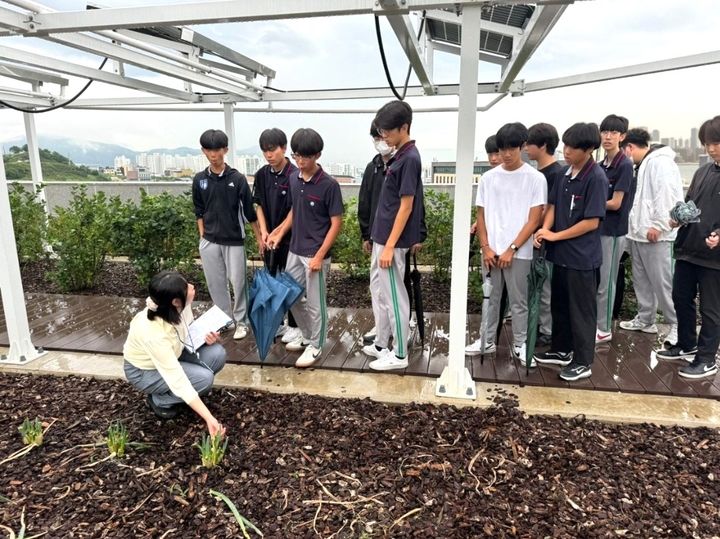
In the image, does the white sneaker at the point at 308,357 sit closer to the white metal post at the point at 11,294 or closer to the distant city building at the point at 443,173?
the white metal post at the point at 11,294

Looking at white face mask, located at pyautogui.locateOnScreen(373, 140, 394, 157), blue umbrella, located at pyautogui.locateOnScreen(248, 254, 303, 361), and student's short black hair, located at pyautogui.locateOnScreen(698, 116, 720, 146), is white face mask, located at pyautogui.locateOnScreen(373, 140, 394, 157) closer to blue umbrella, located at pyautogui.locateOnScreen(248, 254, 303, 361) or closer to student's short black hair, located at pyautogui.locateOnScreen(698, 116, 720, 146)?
blue umbrella, located at pyautogui.locateOnScreen(248, 254, 303, 361)

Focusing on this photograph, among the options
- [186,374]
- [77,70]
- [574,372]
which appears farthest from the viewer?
[77,70]

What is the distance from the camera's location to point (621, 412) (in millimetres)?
2689

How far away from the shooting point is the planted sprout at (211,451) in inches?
88.9

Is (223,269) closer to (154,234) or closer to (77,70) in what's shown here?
(154,234)

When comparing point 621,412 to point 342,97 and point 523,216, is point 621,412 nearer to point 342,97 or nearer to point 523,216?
point 523,216

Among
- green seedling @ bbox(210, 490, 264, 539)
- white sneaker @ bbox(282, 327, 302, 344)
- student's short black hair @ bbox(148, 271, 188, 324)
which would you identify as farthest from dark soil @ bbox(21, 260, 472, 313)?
green seedling @ bbox(210, 490, 264, 539)

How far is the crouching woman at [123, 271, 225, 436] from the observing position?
234 centimetres

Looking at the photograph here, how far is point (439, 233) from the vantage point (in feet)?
16.4

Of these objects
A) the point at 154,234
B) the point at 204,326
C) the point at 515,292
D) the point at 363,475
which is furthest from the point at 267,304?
the point at 154,234

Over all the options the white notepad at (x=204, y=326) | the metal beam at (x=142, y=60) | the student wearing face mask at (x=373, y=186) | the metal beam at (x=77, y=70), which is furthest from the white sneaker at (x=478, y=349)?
the metal beam at (x=77, y=70)

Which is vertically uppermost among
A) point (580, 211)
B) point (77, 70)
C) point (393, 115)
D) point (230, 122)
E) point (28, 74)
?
point (28, 74)

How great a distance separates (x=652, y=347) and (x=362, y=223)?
2.50 m

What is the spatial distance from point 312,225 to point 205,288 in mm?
2529
